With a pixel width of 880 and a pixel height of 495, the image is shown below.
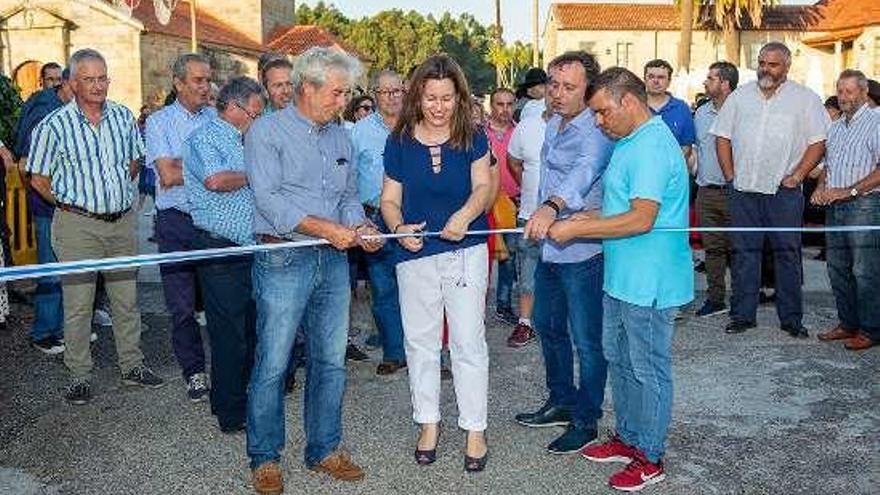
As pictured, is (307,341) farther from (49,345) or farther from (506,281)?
(506,281)

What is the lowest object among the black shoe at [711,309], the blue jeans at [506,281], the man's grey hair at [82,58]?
the black shoe at [711,309]

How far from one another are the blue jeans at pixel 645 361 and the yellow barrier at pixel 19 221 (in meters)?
6.11

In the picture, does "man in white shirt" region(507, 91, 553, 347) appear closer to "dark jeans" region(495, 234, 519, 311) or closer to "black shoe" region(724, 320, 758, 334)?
"dark jeans" region(495, 234, 519, 311)

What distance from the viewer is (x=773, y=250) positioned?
689 centimetres

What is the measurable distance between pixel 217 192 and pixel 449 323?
1402 mm

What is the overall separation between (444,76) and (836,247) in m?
4.17

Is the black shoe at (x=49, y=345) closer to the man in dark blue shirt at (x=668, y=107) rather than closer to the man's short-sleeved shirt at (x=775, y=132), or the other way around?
the man in dark blue shirt at (x=668, y=107)

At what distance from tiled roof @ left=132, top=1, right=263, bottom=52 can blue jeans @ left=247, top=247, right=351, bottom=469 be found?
110 ft

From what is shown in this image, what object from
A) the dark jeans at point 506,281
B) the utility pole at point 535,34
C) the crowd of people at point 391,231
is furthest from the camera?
the utility pole at point 535,34

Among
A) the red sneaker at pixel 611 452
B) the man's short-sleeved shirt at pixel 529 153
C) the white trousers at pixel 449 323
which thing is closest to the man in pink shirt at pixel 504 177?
the man's short-sleeved shirt at pixel 529 153

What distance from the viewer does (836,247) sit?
6.70 meters

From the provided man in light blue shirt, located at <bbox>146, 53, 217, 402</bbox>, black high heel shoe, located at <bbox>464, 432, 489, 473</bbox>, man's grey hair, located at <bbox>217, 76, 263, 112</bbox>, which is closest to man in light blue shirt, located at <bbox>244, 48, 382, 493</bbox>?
black high heel shoe, located at <bbox>464, 432, 489, 473</bbox>

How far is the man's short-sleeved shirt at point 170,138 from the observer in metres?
5.19

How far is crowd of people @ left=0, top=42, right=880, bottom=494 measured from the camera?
3809 mm
